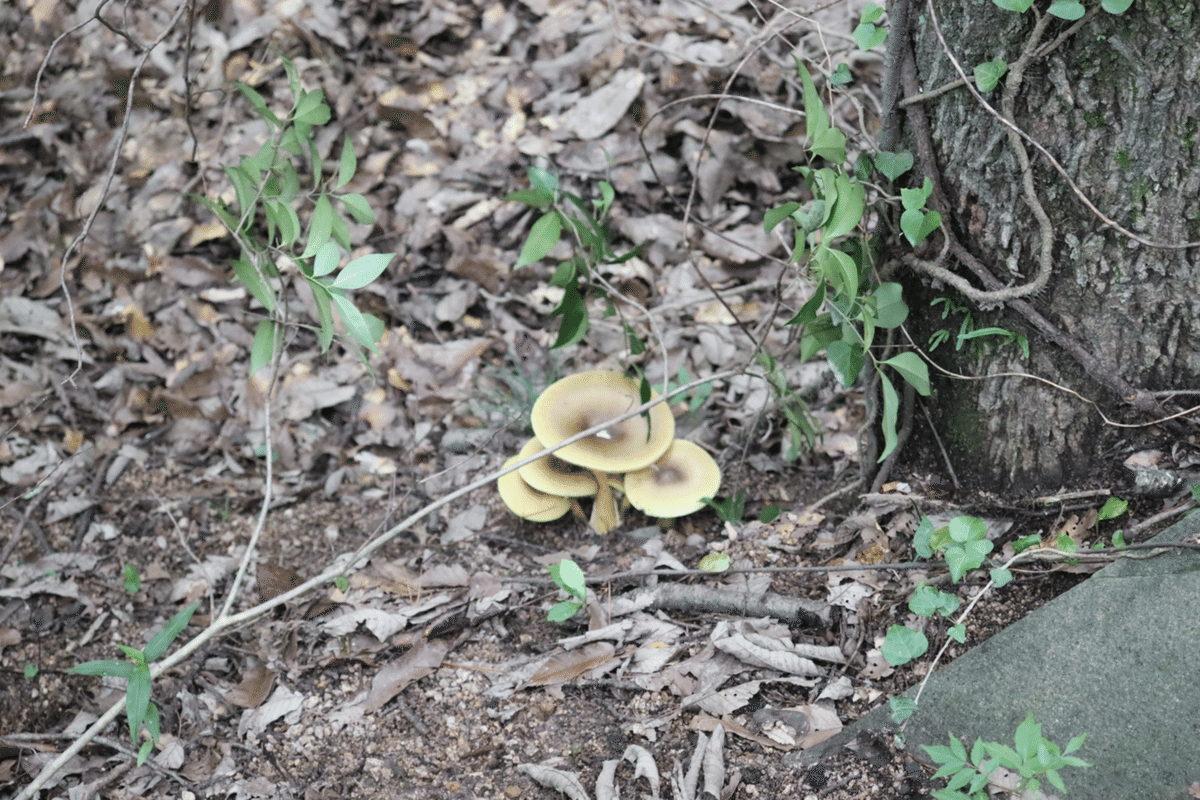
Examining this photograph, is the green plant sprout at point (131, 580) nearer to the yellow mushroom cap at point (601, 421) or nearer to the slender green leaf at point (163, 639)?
the slender green leaf at point (163, 639)

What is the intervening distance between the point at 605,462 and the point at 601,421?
0.70 feet

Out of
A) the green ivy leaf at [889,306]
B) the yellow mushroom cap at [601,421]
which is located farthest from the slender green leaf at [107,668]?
the green ivy leaf at [889,306]

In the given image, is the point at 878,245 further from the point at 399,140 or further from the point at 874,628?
the point at 399,140

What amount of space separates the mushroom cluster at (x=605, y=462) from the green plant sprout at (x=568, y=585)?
43cm

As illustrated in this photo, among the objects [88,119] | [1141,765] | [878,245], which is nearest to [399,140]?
[88,119]

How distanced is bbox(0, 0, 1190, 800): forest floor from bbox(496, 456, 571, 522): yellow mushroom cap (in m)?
0.13

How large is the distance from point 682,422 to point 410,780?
1796 mm

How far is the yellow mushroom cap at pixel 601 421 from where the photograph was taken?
3.06m

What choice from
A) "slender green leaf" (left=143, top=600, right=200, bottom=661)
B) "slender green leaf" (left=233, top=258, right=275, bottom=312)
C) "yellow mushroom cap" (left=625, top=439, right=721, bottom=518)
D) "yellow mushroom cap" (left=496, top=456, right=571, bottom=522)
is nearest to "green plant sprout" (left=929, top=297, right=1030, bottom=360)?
"yellow mushroom cap" (left=625, top=439, right=721, bottom=518)

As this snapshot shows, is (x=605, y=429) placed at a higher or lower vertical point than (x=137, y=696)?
lower

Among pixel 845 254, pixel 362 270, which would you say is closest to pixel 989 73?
pixel 845 254

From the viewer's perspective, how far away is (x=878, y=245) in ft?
8.25

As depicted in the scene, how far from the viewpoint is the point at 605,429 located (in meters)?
3.18

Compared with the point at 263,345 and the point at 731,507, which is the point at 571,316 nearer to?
the point at 731,507
